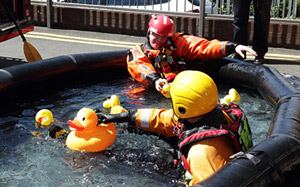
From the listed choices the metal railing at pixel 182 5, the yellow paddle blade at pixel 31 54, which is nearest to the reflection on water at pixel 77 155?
the yellow paddle blade at pixel 31 54

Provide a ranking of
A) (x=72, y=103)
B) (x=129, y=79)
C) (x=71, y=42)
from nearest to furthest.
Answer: (x=72, y=103) → (x=129, y=79) → (x=71, y=42)

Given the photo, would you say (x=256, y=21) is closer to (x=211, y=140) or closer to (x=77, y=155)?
(x=77, y=155)

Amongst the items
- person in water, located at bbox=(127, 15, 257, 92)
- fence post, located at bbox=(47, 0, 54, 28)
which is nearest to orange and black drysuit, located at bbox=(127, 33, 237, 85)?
person in water, located at bbox=(127, 15, 257, 92)

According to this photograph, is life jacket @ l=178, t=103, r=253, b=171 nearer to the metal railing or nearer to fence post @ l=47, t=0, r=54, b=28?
the metal railing

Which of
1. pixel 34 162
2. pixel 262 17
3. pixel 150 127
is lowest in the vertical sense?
pixel 34 162

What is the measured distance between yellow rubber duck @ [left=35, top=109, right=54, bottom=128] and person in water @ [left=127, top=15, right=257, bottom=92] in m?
1.35

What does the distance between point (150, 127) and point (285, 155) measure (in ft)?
4.11

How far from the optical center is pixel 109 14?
1020 cm

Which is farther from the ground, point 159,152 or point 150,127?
point 150,127

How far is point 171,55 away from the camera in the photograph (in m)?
6.43

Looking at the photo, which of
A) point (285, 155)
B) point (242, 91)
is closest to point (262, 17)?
point (242, 91)

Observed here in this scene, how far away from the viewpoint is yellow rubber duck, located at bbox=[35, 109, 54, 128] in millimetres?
5145

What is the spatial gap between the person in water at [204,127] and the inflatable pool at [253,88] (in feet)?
0.61

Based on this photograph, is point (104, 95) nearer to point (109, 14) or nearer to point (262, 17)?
point (262, 17)
